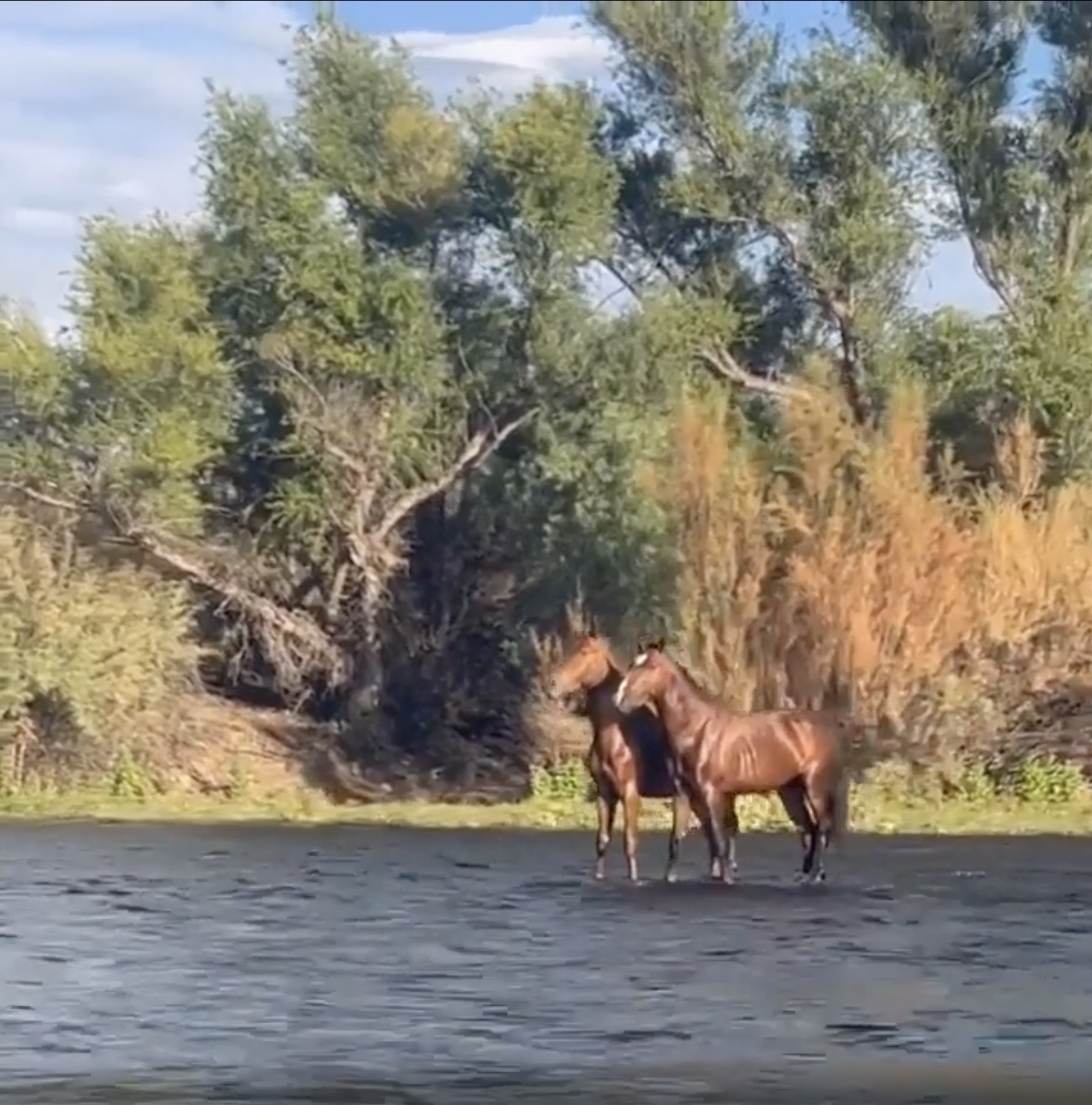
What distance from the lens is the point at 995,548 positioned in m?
30.8

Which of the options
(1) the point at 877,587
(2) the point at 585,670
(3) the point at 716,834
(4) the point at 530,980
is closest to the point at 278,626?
(1) the point at 877,587

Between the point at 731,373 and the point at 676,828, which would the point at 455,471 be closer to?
the point at 731,373

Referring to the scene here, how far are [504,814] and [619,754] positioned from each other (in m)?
9.84

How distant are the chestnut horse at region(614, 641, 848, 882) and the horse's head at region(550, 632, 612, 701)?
0.29 m

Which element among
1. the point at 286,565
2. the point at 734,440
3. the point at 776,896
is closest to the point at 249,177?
the point at 286,565

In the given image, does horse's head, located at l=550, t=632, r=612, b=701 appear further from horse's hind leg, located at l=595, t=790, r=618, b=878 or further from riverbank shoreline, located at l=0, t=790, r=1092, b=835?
riverbank shoreline, located at l=0, t=790, r=1092, b=835

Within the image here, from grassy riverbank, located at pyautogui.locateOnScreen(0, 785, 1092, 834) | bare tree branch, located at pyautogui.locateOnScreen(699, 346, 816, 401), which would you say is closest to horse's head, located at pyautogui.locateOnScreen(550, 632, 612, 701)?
grassy riverbank, located at pyautogui.locateOnScreen(0, 785, 1092, 834)

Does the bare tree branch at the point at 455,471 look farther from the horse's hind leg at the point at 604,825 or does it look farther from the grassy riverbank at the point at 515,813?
the horse's hind leg at the point at 604,825

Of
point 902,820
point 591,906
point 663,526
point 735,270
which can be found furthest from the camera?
point 735,270

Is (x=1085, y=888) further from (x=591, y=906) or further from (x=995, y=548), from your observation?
(x=995, y=548)

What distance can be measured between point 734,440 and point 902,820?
290 inches

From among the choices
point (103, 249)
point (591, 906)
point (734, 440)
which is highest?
point (103, 249)

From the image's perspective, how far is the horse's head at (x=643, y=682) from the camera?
63.7 ft

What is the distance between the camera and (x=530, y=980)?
43.9ft
